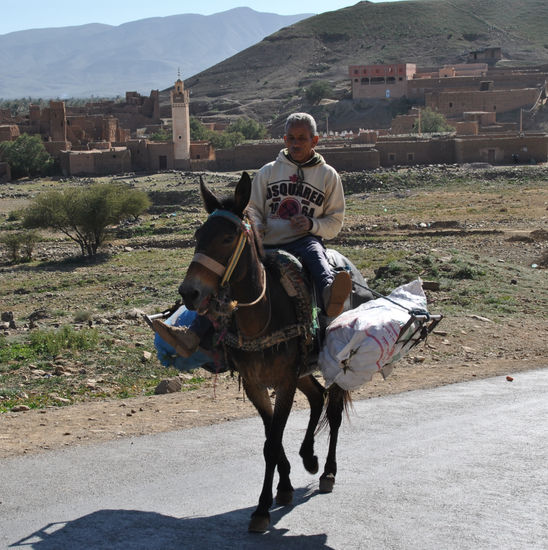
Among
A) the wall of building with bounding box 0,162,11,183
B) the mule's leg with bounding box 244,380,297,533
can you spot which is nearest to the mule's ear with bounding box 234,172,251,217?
the mule's leg with bounding box 244,380,297,533

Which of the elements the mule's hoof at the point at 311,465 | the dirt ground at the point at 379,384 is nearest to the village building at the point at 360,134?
the dirt ground at the point at 379,384

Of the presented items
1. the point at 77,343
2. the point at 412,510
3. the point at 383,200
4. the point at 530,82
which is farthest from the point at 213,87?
the point at 412,510

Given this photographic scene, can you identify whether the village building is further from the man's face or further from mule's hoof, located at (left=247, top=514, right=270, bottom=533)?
mule's hoof, located at (left=247, top=514, right=270, bottom=533)

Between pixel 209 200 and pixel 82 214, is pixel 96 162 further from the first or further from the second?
pixel 209 200

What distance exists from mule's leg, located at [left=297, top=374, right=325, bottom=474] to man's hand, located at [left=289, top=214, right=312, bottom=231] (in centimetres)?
93

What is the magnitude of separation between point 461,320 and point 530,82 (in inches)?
2318

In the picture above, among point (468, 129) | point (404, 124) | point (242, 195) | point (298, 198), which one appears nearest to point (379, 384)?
point (298, 198)

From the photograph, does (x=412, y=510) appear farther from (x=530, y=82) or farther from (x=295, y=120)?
(x=530, y=82)

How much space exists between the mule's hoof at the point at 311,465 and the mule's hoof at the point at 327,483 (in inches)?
8.8

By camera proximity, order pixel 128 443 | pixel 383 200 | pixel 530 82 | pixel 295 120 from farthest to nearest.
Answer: pixel 530 82 < pixel 383 200 < pixel 128 443 < pixel 295 120

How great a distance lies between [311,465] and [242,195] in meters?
1.74

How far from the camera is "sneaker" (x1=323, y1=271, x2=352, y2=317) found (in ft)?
15.3

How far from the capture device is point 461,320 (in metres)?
10.9

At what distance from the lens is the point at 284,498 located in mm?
4738
